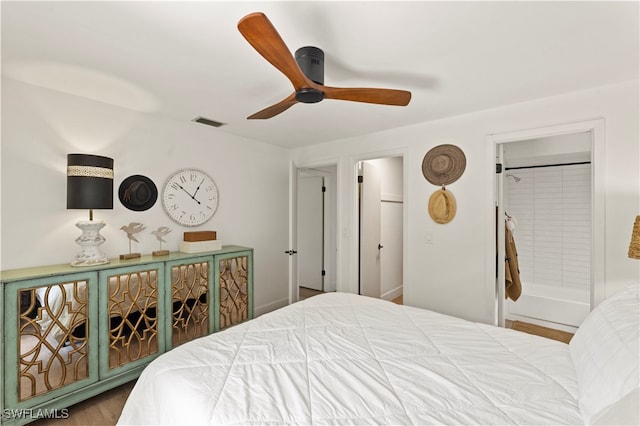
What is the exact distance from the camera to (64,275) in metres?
1.88

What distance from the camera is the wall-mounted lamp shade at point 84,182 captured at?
6.72ft

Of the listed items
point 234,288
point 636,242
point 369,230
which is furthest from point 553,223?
point 234,288

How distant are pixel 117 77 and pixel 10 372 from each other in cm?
191

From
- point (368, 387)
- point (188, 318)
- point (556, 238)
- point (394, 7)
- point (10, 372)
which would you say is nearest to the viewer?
point (368, 387)

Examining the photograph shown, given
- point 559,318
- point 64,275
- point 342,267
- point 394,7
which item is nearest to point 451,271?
point 342,267

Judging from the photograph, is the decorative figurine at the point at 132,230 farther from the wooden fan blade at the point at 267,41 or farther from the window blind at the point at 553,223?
the window blind at the point at 553,223

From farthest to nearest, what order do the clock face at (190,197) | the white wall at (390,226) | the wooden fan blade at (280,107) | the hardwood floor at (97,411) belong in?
the white wall at (390,226) < the clock face at (190,197) < the hardwood floor at (97,411) < the wooden fan blade at (280,107)

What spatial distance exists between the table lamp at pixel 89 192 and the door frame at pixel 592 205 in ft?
10.3

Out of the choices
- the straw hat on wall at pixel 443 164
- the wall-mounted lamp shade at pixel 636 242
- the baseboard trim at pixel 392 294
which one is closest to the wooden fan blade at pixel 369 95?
the straw hat on wall at pixel 443 164

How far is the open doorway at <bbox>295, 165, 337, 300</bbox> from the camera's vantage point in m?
4.70

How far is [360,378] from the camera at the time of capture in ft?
3.90

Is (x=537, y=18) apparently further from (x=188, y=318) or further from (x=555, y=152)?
(x=188, y=318)

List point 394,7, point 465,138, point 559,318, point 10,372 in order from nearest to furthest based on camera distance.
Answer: point 394,7
point 10,372
point 465,138
point 559,318

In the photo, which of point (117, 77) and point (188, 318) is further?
point (188, 318)
